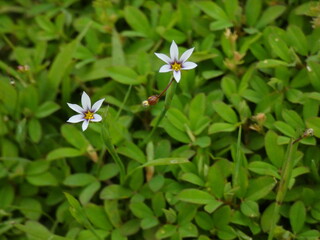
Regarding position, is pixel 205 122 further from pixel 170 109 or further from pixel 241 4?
pixel 241 4

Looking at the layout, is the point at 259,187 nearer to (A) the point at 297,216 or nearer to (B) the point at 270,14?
(A) the point at 297,216

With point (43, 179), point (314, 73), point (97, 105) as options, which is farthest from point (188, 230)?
point (314, 73)

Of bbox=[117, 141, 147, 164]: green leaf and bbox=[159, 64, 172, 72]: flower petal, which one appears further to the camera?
bbox=[117, 141, 147, 164]: green leaf

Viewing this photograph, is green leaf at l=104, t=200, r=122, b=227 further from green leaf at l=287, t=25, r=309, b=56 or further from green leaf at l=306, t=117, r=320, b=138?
green leaf at l=287, t=25, r=309, b=56

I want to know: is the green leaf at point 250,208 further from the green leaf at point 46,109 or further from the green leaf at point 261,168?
the green leaf at point 46,109

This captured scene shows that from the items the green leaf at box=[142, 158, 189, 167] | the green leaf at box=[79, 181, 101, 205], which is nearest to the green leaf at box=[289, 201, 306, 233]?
the green leaf at box=[142, 158, 189, 167]

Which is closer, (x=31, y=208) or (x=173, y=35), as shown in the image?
(x=31, y=208)
